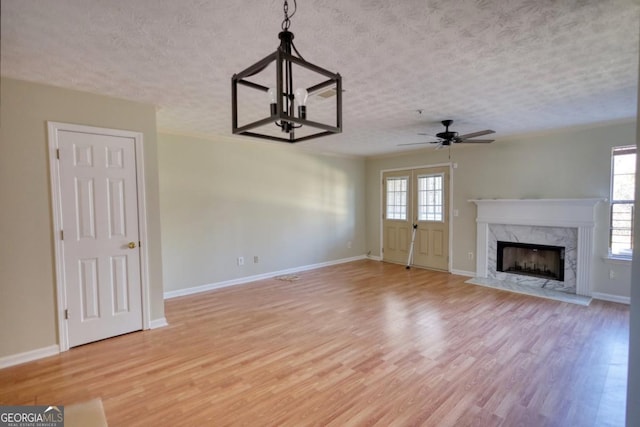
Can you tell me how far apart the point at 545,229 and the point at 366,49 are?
14.2 feet

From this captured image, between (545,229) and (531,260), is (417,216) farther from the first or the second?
(545,229)

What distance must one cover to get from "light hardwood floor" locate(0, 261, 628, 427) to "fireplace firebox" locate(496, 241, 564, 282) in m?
0.76

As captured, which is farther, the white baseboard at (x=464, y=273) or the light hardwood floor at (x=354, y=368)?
the white baseboard at (x=464, y=273)

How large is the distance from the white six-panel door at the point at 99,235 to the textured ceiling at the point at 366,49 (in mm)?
606

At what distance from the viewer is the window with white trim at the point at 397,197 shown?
263 inches

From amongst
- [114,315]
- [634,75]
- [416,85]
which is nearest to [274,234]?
[114,315]

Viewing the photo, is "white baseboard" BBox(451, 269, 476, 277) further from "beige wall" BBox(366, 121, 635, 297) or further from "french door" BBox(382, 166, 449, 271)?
"french door" BBox(382, 166, 449, 271)

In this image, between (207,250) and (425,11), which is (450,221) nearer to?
(207,250)

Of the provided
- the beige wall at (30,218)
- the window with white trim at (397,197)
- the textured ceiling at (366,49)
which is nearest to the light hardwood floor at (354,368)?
the beige wall at (30,218)

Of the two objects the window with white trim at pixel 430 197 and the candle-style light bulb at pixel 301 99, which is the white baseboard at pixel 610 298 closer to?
the window with white trim at pixel 430 197

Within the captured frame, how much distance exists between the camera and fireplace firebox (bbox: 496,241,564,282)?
4762mm

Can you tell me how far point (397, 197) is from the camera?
6.81 metres

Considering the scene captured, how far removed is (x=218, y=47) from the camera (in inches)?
82.7

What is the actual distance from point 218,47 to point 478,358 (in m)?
3.25
